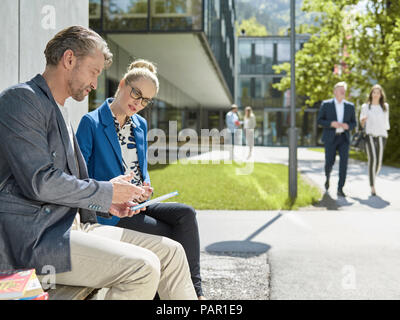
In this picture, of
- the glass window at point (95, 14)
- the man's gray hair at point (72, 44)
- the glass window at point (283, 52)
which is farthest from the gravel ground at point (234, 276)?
the glass window at point (283, 52)

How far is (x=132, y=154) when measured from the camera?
328 cm

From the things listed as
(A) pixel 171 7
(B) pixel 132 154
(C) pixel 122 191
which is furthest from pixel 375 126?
(A) pixel 171 7

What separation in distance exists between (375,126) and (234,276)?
18.8 ft

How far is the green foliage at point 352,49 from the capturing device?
67.8 ft

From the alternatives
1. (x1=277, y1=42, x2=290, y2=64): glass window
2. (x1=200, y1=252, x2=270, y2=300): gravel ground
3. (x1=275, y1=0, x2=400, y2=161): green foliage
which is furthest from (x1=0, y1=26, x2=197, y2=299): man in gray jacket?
(x1=277, y1=42, x2=290, y2=64): glass window

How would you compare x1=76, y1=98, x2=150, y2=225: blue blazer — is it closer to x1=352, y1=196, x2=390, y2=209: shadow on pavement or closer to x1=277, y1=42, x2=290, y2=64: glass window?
x1=352, y1=196, x2=390, y2=209: shadow on pavement

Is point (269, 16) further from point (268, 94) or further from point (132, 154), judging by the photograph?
point (132, 154)

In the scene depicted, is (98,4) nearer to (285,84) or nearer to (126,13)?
(126,13)

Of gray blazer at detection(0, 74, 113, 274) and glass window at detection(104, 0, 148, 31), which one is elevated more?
glass window at detection(104, 0, 148, 31)

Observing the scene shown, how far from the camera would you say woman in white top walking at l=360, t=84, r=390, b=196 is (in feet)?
29.0

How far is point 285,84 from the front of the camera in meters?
24.9

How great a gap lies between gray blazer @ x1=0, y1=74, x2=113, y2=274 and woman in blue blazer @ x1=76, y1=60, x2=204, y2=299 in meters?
0.86

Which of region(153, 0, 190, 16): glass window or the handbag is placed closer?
the handbag
